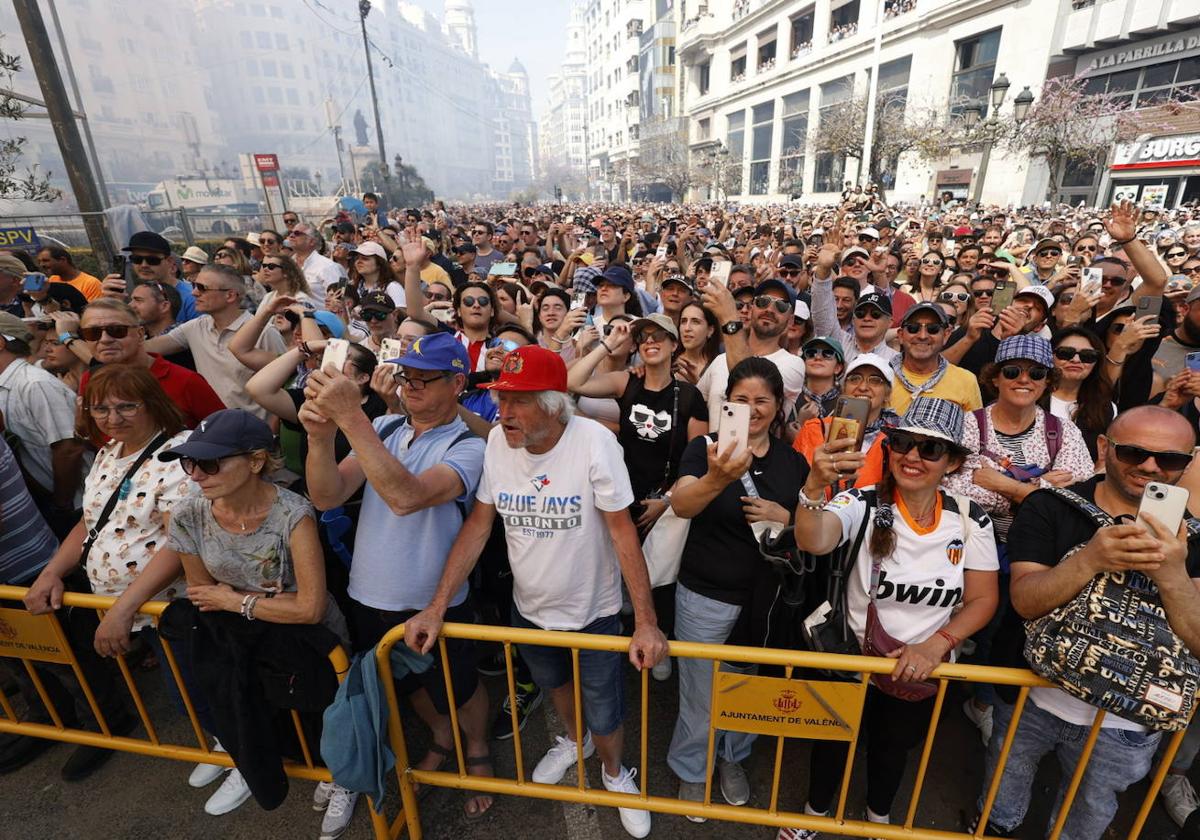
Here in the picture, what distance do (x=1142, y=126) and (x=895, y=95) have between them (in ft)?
55.3

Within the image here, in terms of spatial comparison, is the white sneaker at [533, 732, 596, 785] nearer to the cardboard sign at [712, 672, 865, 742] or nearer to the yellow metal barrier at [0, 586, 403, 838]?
the yellow metal barrier at [0, 586, 403, 838]

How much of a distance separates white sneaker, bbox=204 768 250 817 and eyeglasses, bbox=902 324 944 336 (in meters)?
4.74

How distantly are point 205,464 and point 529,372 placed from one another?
1356mm

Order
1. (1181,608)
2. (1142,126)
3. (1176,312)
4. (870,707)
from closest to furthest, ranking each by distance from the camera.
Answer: (1181,608) < (870,707) < (1176,312) < (1142,126)

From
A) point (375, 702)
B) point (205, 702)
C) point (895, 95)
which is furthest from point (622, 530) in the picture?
point (895, 95)

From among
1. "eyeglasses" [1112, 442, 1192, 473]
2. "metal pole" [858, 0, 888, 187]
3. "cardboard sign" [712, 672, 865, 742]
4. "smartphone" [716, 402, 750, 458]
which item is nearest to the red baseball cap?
"smartphone" [716, 402, 750, 458]

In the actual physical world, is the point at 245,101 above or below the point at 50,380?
above

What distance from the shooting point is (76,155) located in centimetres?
935

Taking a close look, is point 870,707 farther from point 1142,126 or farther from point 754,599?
point 1142,126

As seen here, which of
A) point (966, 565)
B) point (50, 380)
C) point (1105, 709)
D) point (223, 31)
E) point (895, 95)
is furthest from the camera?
point (223, 31)

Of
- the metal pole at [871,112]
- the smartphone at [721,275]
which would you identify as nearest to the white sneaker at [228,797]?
the smartphone at [721,275]

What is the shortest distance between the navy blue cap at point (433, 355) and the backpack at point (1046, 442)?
114 inches

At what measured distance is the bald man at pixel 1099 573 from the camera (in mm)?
1848

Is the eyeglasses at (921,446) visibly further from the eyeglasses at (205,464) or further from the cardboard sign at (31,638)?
the cardboard sign at (31,638)
